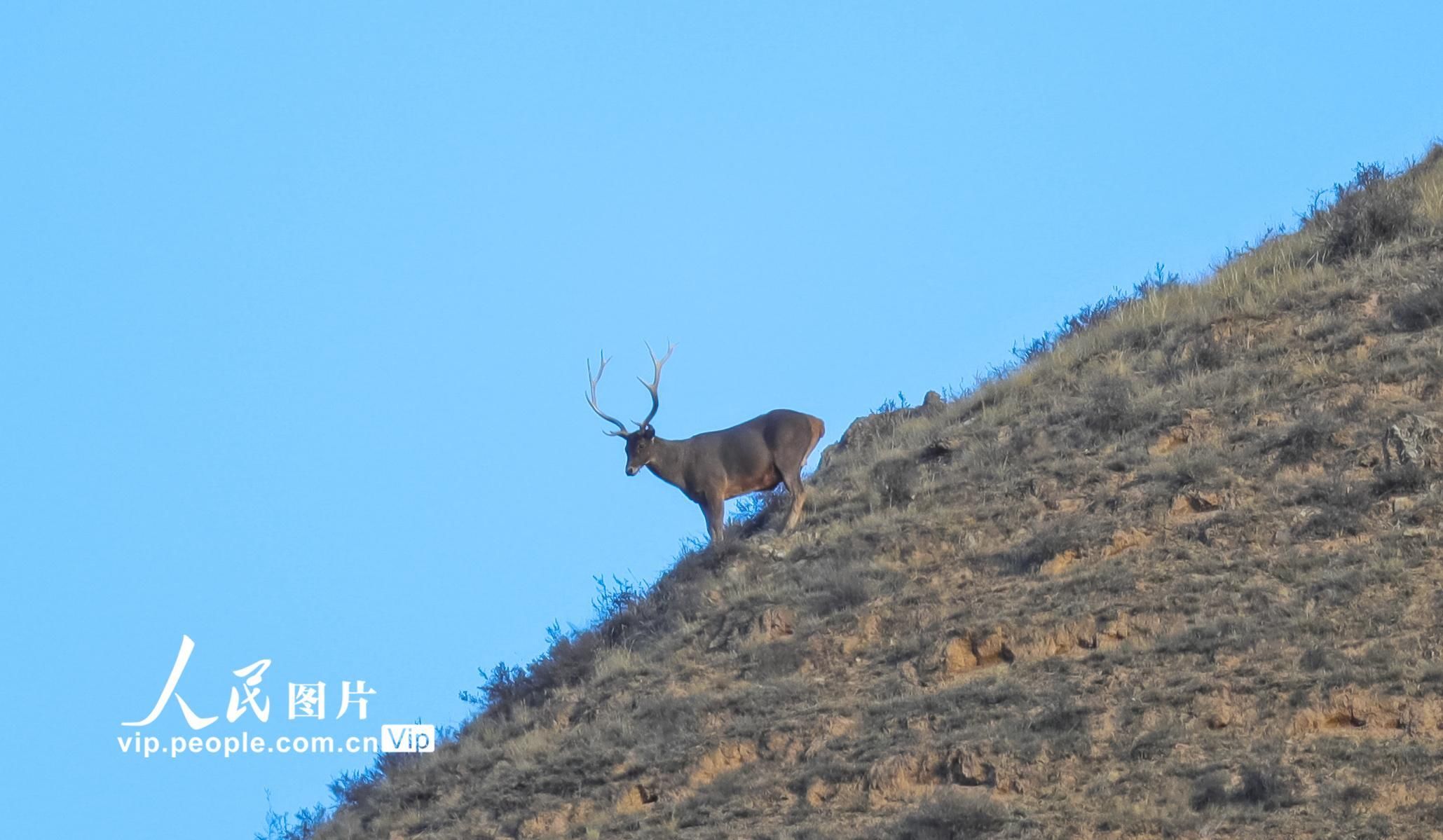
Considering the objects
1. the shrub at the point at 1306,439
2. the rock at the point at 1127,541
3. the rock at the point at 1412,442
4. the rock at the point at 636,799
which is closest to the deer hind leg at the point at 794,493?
the rock at the point at 1127,541

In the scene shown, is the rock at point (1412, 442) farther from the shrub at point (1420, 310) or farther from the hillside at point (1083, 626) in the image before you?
the shrub at point (1420, 310)

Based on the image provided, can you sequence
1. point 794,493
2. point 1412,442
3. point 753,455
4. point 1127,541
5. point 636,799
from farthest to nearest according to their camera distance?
point 753,455 < point 794,493 < point 1127,541 < point 1412,442 < point 636,799

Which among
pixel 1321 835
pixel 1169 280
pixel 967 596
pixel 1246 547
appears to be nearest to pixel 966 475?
pixel 967 596

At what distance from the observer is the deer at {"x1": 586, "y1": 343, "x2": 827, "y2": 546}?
67.7ft

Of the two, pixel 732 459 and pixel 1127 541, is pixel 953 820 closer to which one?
pixel 1127 541

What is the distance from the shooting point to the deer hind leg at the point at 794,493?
770 inches

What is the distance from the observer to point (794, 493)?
20.0 meters

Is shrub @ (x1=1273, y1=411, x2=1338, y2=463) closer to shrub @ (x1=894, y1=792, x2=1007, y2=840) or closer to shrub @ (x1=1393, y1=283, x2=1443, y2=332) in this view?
shrub @ (x1=1393, y1=283, x2=1443, y2=332)

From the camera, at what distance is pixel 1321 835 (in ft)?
35.6

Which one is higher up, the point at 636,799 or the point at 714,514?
the point at 714,514

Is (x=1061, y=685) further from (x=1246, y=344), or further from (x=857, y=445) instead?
(x=857, y=445)

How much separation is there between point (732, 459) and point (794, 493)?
1.22 meters

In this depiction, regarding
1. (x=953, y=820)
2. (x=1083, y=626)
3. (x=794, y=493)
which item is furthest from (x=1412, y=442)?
(x=794, y=493)

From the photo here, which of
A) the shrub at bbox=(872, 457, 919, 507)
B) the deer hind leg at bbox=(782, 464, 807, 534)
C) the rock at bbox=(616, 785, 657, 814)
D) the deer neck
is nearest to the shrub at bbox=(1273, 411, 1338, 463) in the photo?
the shrub at bbox=(872, 457, 919, 507)
